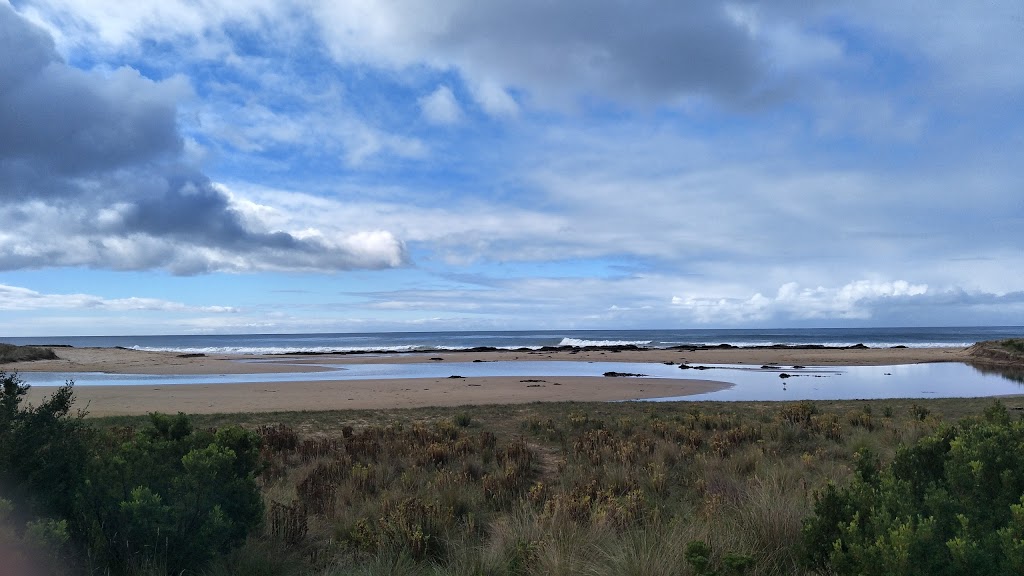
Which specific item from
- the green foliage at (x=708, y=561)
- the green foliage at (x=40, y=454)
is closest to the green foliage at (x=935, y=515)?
the green foliage at (x=708, y=561)

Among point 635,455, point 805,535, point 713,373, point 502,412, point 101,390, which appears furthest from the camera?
point 713,373

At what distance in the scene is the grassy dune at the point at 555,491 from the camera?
16.9 feet

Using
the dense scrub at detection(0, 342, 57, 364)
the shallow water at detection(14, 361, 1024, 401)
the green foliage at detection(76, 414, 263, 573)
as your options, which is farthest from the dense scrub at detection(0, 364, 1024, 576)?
the dense scrub at detection(0, 342, 57, 364)

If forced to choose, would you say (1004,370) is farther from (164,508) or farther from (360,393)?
(164,508)

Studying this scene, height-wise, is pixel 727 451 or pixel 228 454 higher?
pixel 228 454

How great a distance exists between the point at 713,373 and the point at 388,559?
3422 cm

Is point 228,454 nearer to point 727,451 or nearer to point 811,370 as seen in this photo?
point 727,451

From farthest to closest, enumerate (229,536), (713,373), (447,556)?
(713,373)
(447,556)
(229,536)

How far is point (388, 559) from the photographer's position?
5.36 m

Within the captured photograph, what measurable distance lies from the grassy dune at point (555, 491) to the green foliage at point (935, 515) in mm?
594

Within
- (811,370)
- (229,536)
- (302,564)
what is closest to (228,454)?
(229,536)

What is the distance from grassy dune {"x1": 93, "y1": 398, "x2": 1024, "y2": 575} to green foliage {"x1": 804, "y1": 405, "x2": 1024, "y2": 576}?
594 millimetres

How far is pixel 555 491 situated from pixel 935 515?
15.6ft

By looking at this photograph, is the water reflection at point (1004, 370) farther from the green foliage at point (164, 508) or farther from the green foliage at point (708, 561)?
the green foliage at point (164, 508)
